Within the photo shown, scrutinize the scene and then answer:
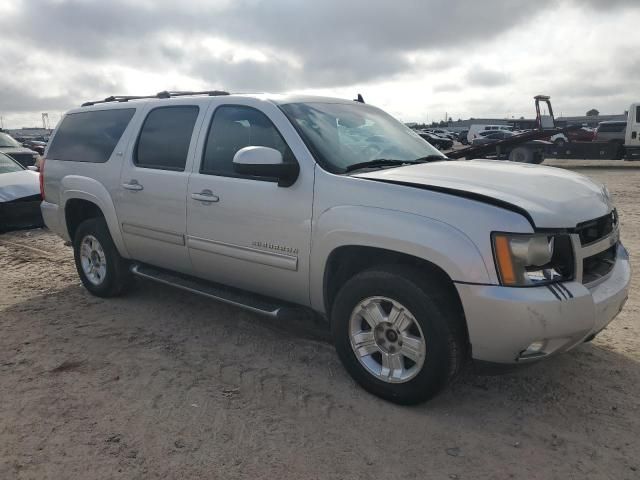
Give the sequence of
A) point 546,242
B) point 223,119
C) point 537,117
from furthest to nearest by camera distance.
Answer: point 537,117, point 223,119, point 546,242

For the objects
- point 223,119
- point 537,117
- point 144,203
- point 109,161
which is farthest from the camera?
point 537,117

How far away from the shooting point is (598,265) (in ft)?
10.7

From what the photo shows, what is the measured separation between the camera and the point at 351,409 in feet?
10.7

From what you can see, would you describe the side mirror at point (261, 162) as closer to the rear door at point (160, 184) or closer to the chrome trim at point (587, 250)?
the rear door at point (160, 184)

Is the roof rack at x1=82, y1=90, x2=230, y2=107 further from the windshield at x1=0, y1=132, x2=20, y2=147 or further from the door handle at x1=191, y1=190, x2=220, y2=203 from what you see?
the windshield at x1=0, y1=132, x2=20, y2=147

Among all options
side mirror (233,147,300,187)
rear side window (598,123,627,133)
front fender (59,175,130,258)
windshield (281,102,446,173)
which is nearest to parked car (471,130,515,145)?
rear side window (598,123,627,133)

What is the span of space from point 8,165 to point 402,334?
9.24 metres

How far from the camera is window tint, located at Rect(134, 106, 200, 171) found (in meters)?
4.41

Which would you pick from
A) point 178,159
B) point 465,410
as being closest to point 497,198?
point 465,410

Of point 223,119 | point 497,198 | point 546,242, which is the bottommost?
point 546,242

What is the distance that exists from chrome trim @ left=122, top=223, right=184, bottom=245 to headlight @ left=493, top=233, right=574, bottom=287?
2.55 metres

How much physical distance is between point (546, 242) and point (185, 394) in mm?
2334

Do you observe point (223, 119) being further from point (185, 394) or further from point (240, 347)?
point (185, 394)

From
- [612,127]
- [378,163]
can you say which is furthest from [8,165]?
[612,127]
